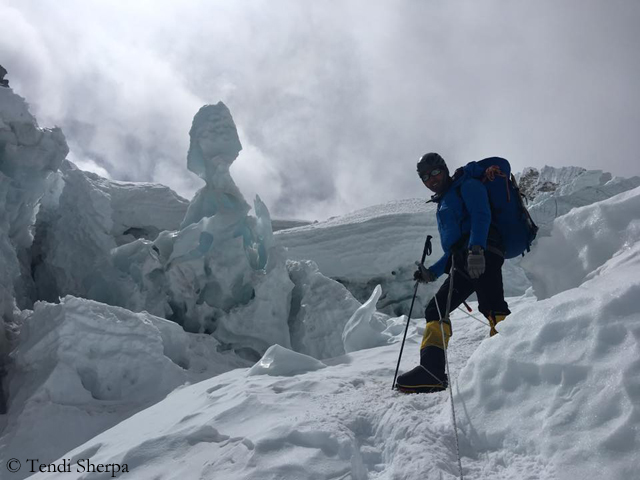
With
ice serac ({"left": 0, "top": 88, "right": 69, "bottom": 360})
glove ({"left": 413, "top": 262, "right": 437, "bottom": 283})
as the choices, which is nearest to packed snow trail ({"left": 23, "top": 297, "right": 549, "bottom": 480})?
glove ({"left": 413, "top": 262, "right": 437, "bottom": 283})

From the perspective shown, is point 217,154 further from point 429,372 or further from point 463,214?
point 429,372

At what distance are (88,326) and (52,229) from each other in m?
6.08

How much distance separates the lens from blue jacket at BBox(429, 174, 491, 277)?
253 centimetres

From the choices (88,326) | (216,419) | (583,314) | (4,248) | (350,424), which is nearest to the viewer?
(583,314)

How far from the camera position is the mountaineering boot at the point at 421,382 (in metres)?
2.25

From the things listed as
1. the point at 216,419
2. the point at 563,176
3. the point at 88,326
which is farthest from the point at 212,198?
the point at 563,176

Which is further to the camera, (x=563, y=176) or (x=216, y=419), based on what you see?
(x=563, y=176)

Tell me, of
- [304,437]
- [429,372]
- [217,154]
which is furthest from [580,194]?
[304,437]

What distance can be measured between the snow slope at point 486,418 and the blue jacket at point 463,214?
24.3 inches

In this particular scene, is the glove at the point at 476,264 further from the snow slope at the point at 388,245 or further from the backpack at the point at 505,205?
the snow slope at the point at 388,245

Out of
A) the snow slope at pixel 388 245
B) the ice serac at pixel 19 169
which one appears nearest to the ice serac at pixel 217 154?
the ice serac at pixel 19 169

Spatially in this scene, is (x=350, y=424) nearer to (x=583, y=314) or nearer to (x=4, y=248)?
(x=583, y=314)

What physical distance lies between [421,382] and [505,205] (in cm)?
121

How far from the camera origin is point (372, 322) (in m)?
5.58
